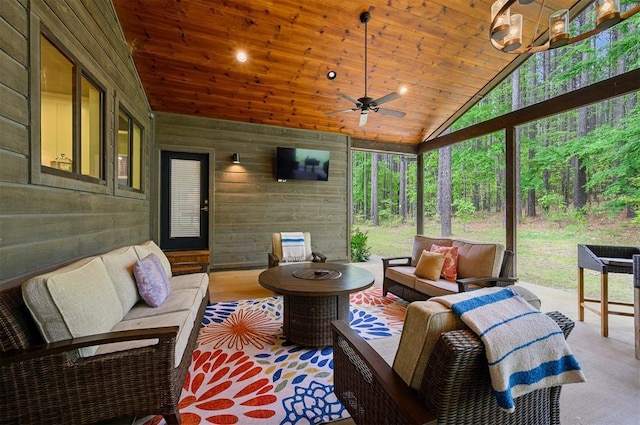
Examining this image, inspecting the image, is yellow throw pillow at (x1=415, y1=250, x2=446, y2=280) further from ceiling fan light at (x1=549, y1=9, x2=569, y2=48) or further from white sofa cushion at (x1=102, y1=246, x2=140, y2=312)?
white sofa cushion at (x1=102, y1=246, x2=140, y2=312)

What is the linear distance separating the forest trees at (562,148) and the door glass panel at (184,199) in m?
5.67

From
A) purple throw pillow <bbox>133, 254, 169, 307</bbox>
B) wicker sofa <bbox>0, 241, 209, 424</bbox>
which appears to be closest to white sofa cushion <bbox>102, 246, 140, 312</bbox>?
purple throw pillow <bbox>133, 254, 169, 307</bbox>

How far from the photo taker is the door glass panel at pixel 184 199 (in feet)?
17.2

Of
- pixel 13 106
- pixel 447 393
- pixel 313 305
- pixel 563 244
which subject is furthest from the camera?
pixel 563 244

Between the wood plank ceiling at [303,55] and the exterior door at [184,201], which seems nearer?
the wood plank ceiling at [303,55]

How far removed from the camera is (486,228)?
22.6 ft

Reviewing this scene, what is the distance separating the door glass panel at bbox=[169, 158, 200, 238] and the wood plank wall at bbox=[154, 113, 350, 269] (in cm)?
30

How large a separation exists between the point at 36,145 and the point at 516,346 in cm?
280

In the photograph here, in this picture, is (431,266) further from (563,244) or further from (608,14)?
(563,244)

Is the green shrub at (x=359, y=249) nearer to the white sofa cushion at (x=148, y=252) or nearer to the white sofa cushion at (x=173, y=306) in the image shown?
the white sofa cushion at (x=148, y=252)

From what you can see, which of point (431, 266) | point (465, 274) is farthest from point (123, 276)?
point (465, 274)

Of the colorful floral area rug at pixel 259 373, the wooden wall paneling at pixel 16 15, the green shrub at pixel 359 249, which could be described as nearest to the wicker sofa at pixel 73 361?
the colorful floral area rug at pixel 259 373

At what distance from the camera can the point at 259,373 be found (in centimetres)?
212

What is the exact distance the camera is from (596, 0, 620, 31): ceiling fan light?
5.84 feet
